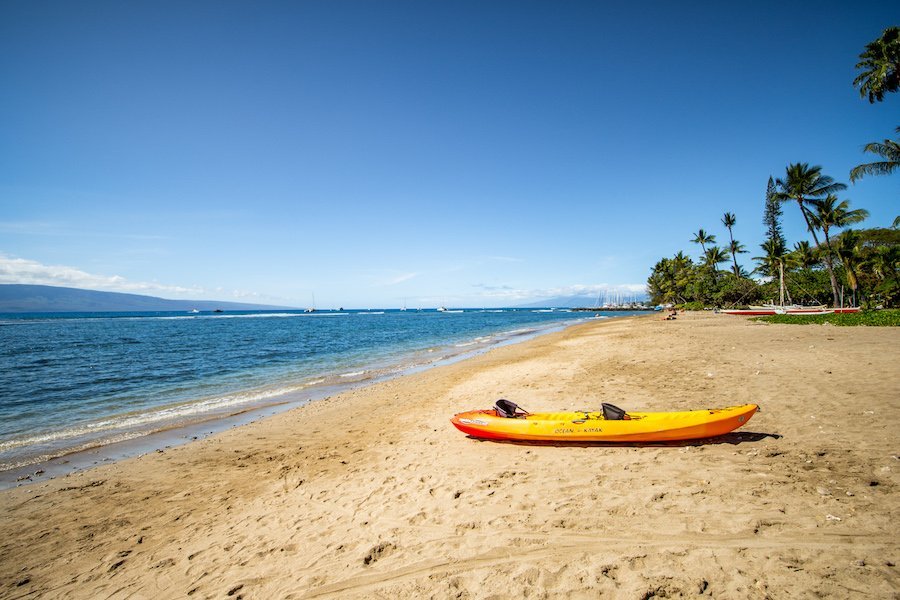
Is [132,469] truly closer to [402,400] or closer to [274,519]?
[274,519]

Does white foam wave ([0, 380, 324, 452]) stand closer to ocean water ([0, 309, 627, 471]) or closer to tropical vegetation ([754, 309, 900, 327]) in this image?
ocean water ([0, 309, 627, 471])

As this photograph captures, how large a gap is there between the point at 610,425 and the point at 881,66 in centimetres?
2951

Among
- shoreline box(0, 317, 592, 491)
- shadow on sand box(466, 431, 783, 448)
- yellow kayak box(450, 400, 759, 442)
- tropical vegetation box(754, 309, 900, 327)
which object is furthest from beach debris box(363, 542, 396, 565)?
tropical vegetation box(754, 309, 900, 327)

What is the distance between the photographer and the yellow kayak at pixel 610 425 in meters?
6.82

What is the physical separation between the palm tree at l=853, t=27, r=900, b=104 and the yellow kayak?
90.5 feet

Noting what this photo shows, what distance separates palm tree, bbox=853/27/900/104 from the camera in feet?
66.1

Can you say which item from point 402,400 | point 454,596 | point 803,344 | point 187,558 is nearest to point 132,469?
point 187,558

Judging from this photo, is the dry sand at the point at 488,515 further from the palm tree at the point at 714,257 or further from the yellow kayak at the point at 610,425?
the palm tree at the point at 714,257

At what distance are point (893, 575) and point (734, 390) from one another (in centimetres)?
761

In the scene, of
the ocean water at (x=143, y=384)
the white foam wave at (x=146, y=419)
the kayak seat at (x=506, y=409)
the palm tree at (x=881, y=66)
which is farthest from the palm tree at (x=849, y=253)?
the white foam wave at (x=146, y=419)

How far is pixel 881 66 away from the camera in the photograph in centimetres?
2069

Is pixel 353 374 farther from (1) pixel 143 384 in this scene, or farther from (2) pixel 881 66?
(2) pixel 881 66

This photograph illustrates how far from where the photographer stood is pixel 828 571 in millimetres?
3561

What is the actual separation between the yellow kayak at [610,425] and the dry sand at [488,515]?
0.27 m
